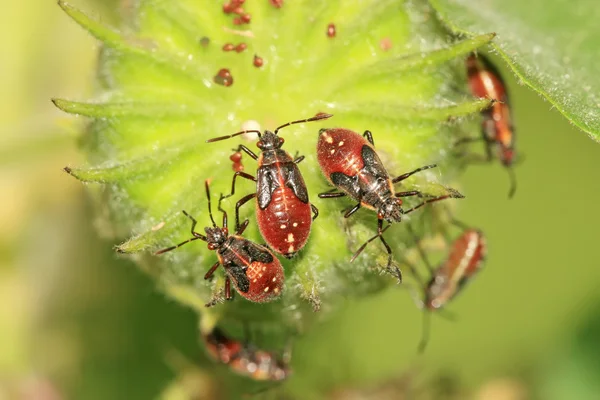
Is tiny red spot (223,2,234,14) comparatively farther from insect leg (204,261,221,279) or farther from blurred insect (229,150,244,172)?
insect leg (204,261,221,279)

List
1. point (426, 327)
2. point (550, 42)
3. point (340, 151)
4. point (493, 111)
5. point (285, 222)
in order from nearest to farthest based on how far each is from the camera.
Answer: point (285, 222) < point (340, 151) < point (550, 42) < point (493, 111) < point (426, 327)

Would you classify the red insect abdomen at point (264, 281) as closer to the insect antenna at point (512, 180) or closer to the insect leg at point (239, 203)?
the insect leg at point (239, 203)

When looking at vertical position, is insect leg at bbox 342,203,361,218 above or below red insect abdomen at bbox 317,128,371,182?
below

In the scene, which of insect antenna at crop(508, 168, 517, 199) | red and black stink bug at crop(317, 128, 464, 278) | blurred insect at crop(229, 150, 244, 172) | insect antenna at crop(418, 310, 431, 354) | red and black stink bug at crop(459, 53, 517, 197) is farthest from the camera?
insect antenna at crop(418, 310, 431, 354)

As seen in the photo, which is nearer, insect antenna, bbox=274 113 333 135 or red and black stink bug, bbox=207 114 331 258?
red and black stink bug, bbox=207 114 331 258

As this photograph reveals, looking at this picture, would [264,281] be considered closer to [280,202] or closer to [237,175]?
[280,202]

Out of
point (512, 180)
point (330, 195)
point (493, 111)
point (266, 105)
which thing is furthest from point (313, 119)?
point (512, 180)

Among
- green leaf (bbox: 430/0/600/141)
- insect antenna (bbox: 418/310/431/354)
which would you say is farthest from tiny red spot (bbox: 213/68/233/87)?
insect antenna (bbox: 418/310/431/354)
